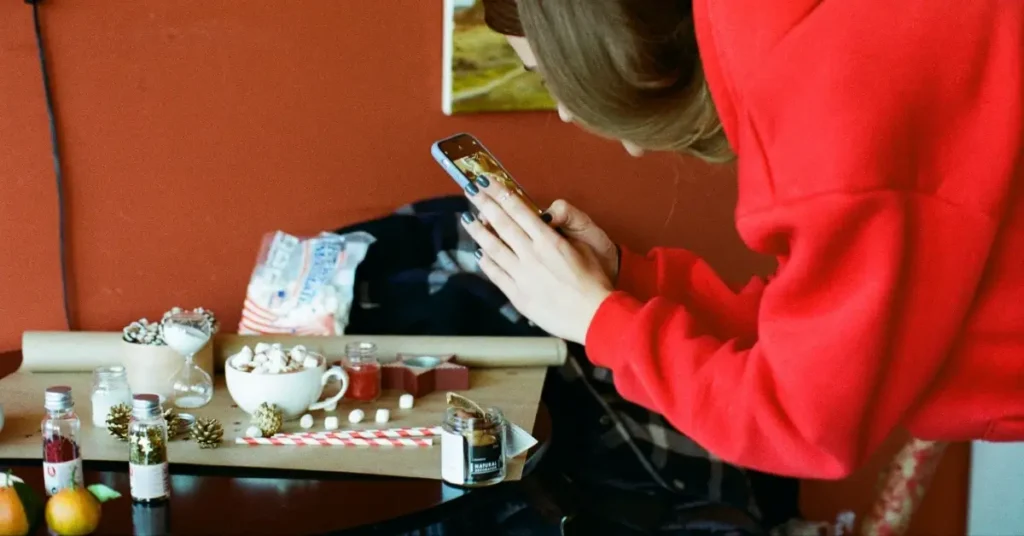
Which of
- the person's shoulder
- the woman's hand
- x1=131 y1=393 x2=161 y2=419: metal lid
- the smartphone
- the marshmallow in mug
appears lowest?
the marshmallow in mug

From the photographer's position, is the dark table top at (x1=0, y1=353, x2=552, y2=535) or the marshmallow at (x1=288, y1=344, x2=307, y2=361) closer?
the dark table top at (x1=0, y1=353, x2=552, y2=535)

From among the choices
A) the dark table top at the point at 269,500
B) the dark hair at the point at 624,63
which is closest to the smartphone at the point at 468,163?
the dark hair at the point at 624,63

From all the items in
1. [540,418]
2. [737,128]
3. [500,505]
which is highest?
[737,128]

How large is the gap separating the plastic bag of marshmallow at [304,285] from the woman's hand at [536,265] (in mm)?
420

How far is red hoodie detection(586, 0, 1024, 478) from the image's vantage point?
60 cm

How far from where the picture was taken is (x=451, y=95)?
1527 mm

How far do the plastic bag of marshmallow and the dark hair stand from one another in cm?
65

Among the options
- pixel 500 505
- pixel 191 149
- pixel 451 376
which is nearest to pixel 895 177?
pixel 451 376

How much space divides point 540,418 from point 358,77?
2.41ft

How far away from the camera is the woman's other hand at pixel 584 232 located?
3.57 feet

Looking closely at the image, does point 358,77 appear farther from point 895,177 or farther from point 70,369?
point 895,177

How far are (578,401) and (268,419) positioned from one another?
61 cm

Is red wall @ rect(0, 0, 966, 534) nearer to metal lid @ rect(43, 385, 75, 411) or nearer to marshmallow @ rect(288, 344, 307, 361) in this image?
marshmallow @ rect(288, 344, 307, 361)

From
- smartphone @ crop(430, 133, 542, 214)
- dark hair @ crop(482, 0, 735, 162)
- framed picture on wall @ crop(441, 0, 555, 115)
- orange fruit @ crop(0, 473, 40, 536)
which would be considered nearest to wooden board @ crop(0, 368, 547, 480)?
orange fruit @ crop(0, 473, 40, 536)
